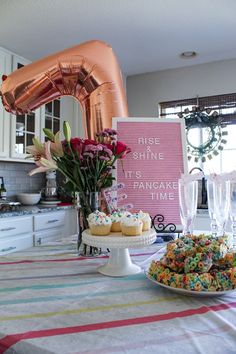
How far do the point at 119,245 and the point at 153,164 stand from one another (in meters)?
0.54

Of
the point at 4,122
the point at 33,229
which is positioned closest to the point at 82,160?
the point at 33,229

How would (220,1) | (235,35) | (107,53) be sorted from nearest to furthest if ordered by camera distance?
(107,53), (220,1), (235,35)

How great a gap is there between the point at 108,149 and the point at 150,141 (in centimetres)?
33

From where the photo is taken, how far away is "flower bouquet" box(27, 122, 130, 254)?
1.00 meters

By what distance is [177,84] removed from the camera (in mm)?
3578

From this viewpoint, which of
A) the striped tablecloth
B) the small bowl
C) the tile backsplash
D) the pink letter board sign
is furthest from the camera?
the tile backsplash

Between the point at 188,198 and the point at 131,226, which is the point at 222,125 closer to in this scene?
the point at 188,198

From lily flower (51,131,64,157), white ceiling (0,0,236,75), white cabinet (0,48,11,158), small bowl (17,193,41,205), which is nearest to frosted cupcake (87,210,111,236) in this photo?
lily flower (51,131,64,157)

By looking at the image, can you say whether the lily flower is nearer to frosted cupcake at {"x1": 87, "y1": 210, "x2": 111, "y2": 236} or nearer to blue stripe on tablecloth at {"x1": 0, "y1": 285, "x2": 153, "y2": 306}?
frosted cupcake at {"x1": 87, "y1": 210, "x2": 111, "y2": 236}

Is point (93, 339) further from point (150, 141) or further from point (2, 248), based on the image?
point (2, 248)

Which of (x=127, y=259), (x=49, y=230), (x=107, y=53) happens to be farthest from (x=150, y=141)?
(x=49, y=230)

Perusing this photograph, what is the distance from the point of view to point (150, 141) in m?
1.30

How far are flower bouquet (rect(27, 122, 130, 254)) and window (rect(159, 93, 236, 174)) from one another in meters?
2.36

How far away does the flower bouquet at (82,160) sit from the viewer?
3.30 ft
